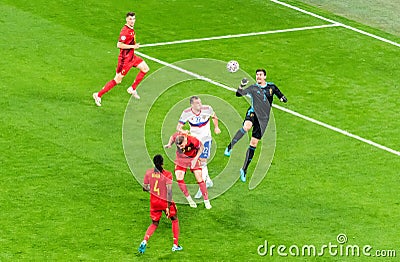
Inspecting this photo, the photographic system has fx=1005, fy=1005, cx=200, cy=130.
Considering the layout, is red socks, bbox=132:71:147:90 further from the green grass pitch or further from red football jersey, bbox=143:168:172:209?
red football jersey, bbox=143:168:172:209

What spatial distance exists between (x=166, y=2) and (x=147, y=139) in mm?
11313

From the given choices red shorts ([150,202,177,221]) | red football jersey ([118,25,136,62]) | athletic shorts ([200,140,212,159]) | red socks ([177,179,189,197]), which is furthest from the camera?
red football jersey ([118,25,136,62])

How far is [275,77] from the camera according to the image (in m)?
30.9

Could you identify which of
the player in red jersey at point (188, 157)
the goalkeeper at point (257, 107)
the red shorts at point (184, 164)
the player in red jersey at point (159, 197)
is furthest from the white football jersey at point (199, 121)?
the player in red jersey at point (159, 197)

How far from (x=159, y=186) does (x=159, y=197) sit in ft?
0.76

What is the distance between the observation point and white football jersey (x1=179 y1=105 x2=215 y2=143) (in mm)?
23672

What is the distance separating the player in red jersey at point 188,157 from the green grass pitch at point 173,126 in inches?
24.0

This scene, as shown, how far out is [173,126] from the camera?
27500 millimetres

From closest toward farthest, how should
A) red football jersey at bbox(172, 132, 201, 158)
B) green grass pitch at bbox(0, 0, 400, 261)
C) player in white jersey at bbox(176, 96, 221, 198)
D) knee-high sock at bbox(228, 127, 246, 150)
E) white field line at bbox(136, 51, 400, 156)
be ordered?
1. green grass pitch at bbox(0, 0, 400, 261)
2. red football jersey at bbox(172, 132, 201, 158)
3. player in white jersey at bbox(176, 96, 221, 198)
4. knee-high sock at bbox(228, 127, 246, 150)
5. white field line at bbox(136, 51, 400, 156)

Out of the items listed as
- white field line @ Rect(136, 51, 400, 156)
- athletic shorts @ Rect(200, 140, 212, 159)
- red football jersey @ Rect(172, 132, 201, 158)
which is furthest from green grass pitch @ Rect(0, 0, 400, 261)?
red football jersey @ Rect(172, 132, 201, 158)

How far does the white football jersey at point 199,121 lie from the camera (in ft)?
77.7

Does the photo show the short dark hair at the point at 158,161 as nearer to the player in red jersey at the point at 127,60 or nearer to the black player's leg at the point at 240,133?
the black player's leg at the point at 240,133

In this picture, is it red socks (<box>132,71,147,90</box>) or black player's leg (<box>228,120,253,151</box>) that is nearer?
black player's leg (<box>228,120,253,151</box>)

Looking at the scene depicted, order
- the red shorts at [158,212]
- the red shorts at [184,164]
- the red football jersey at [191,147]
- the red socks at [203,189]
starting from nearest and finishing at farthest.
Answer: the red shorts at [158,212] < the red football jersey at [191,147] < the red shorts at [184,164] < the red socks at [203,189]
